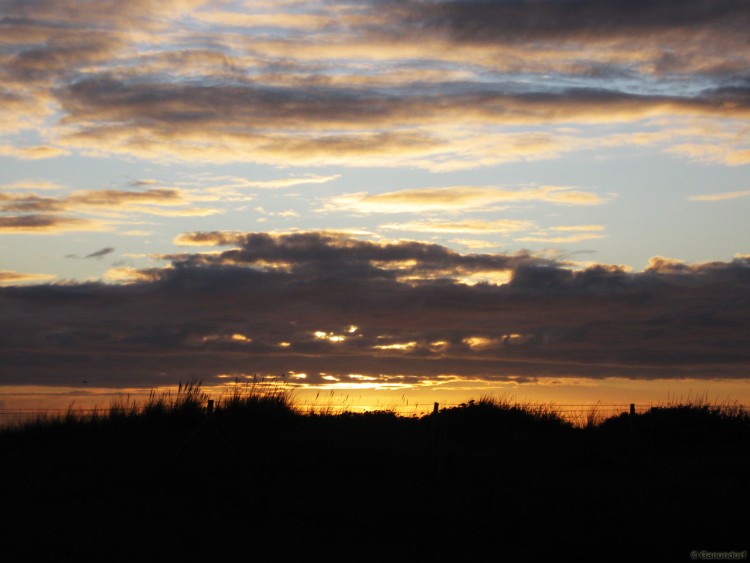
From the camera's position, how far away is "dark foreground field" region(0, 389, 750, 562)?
10883 millimetres

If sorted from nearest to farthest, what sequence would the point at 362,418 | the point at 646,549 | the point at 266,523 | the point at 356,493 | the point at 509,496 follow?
the point at 646,549 < the point at 266,523 < the point at 509,496 < the point at 356,493 < the point at 362,418

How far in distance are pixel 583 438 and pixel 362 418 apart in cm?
624

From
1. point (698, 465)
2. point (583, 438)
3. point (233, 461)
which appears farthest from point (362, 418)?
point (698, 465)

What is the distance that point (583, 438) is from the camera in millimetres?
23547

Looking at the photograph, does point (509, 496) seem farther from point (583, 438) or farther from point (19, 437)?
point (19, 437)

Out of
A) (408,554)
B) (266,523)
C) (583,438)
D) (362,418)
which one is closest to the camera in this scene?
(408,554)

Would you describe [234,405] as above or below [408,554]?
above

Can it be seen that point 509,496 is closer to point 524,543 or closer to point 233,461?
point 524,543

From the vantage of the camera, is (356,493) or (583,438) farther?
(583,438)

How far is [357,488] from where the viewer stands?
1550cm

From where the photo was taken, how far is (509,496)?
13969mm

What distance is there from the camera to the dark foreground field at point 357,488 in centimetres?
1088

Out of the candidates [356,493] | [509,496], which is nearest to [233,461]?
[356,493]

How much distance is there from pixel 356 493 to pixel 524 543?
4.56 meters
